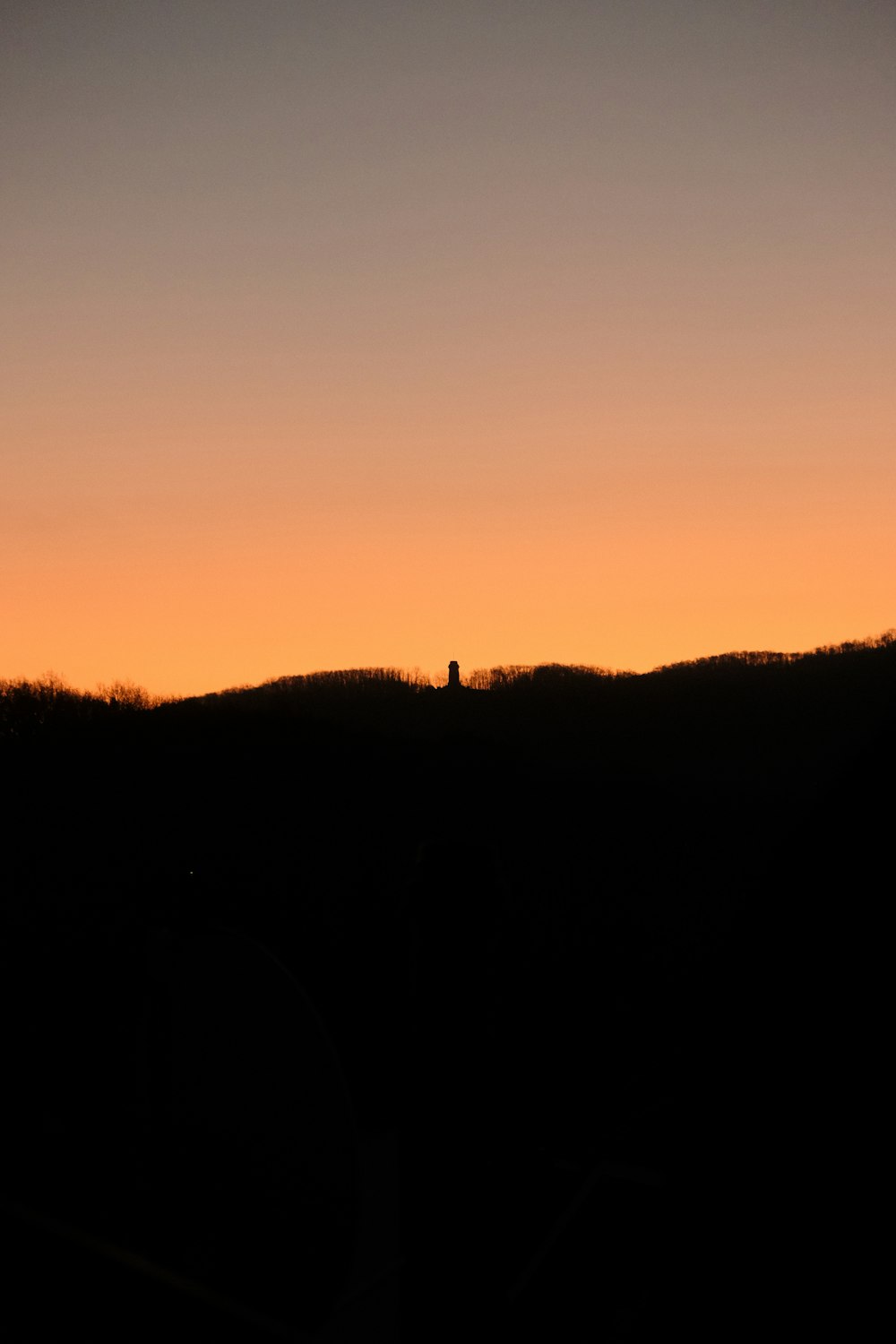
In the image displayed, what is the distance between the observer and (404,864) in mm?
23328

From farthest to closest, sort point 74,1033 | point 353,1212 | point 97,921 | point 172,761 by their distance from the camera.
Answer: point 172,761 → point 97,921 → point 74,1033 → point 353,1212

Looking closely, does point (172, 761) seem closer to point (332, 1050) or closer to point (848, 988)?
point (332, 1050)

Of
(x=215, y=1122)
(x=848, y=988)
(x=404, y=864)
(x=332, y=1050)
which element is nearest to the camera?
(x=848, y=988)

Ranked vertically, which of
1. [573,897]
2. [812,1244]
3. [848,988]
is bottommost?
[573,897]

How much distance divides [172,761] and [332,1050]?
2696 centimetres

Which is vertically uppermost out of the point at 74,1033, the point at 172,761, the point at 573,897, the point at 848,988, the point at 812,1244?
the point at 172,761

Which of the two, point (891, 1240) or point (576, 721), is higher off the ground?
point (576, 721)

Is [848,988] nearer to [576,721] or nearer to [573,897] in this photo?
[573,897]

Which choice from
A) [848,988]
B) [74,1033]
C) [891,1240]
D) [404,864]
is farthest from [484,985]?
[404,864]

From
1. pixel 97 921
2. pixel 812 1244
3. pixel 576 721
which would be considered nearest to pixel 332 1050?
pixel 812 1244

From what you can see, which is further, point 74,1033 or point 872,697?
point 872,697

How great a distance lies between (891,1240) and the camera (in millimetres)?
2227

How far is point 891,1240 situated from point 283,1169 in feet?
12.8

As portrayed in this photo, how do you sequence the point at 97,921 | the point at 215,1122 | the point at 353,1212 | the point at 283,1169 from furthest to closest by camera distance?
the point at 97,921 < the point at 215,1122 < the point at 283,1169 < the point at 353,1212
